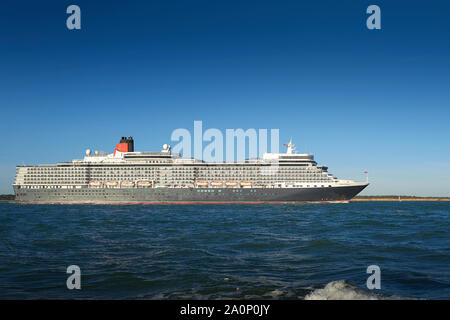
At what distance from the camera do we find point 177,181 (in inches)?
3295

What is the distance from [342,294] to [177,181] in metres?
75.6

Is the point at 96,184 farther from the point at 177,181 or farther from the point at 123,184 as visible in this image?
the point at 177,181

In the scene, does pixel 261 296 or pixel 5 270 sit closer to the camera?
pixel 261 296

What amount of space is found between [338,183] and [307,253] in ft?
212

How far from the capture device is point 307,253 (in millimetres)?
16438

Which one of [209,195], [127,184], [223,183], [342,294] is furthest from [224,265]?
[127,184]

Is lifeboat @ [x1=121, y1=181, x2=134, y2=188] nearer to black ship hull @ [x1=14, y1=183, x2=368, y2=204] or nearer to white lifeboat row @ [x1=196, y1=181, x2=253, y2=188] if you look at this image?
black ship hull @ [x1=14, y1=183, x2=368, y2=204]

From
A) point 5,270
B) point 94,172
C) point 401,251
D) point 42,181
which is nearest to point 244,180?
point 94,172

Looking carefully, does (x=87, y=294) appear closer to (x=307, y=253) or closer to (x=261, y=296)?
(x=261, y=296)

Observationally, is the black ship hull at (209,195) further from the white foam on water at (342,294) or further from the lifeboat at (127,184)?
the white foam on water at (342,294)

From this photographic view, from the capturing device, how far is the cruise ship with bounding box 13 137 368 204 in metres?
75.2

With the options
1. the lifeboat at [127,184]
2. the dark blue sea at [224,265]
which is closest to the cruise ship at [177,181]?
the lifeboat at [127,184]

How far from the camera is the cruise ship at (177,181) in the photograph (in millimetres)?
75250
